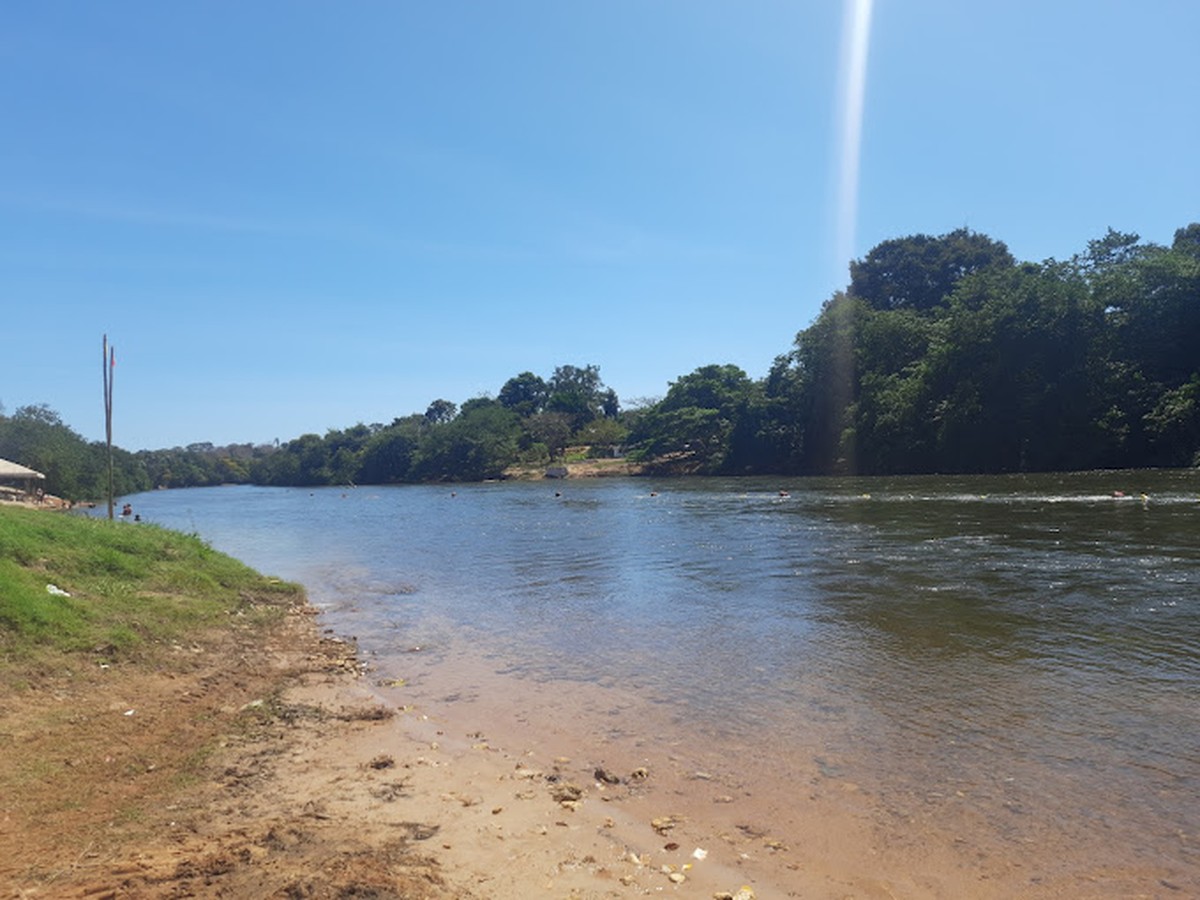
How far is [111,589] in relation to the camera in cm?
1219

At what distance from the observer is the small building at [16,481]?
157 ft

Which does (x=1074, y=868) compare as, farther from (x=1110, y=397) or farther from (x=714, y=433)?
(x=714, y=433)

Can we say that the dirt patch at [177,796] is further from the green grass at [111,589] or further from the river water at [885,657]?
the river water at [885,657]

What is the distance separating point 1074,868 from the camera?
17.1 ft

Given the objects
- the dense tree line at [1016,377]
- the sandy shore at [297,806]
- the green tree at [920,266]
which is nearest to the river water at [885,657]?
the sandy shore at [297,806]

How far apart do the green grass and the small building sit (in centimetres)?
3782

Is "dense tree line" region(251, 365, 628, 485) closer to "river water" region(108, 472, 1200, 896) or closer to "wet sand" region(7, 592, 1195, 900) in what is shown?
"river water" region(108, 472, 1200, 896)

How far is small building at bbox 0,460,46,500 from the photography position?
47938 millimetres

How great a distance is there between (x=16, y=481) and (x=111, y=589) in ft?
170

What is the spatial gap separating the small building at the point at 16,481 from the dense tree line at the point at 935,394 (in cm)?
1591

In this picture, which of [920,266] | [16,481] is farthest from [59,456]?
[920,266]

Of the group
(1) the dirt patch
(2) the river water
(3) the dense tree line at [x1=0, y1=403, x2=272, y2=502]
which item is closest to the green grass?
(1) the dirt patch

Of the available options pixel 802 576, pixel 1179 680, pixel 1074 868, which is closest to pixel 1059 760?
pixel 1074 868

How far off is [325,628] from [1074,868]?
39.6ft
